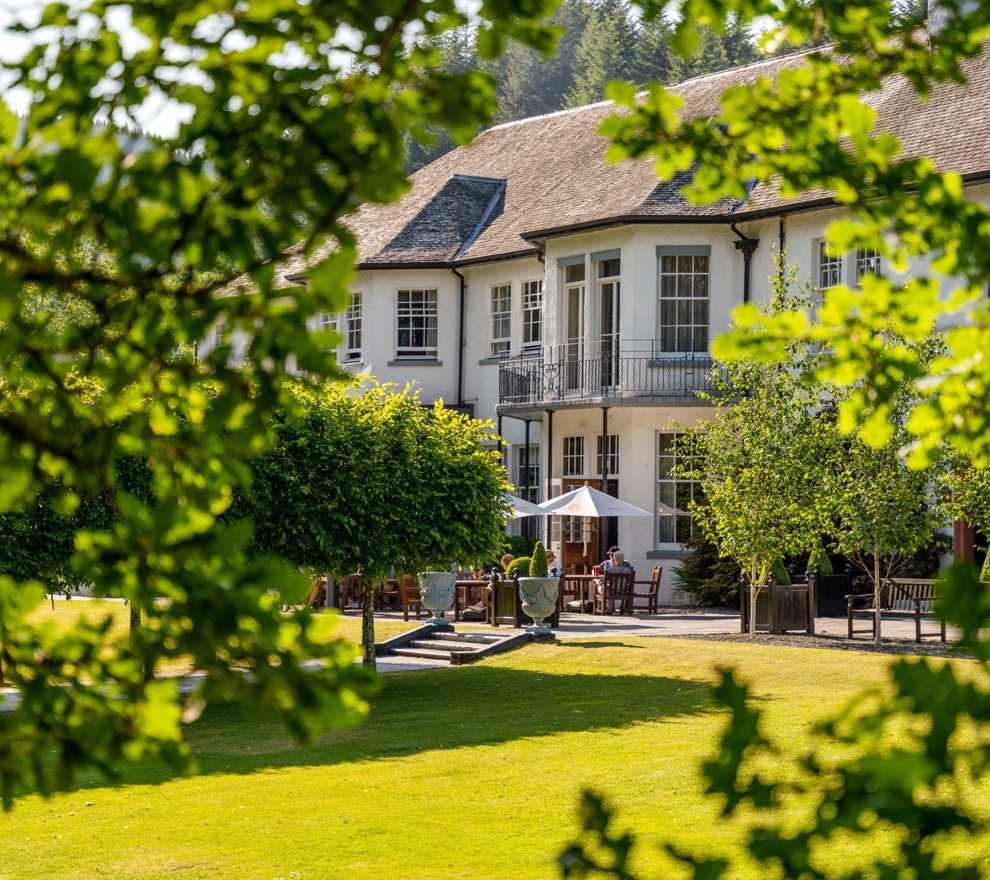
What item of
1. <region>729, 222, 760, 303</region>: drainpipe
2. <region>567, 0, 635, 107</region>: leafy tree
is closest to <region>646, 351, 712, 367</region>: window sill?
<region>729, 222, 760, 303</region>: drainpipe

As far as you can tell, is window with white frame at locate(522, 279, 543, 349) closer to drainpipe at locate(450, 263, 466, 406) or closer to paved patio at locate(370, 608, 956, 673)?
drainpipe at locate(450, 263, 466, 406)

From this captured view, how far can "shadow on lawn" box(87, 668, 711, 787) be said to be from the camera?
1521 cm

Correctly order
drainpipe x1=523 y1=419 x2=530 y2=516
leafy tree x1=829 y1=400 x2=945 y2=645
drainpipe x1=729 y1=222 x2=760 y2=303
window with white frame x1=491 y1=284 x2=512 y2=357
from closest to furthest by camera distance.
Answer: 1. leafy tree x1=829 y1=400 x2=945 y2=645
2. drainpipe x1=729 y1=222 x2=760 y2=303
3. drainpipe x1=523 y1=419 x2=530 y2=516
4. window with white frame x1=491 y1=284 x2=512 y2=357

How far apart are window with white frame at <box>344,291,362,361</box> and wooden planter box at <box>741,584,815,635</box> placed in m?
15.6

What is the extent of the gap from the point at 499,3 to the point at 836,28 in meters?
1.00

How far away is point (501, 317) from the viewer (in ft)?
116

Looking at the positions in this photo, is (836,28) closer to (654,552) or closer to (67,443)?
(67,443)

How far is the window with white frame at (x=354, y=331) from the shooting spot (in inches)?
1449

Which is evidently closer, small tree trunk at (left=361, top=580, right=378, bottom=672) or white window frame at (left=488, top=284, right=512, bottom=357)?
small tree trunk at (left=361, top=580, right=378, bottom=672)

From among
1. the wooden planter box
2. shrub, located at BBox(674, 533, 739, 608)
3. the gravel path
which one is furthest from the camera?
A: shrub, located at BBox(674, 533, 739, 608)

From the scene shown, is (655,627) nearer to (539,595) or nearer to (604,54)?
(539,595)

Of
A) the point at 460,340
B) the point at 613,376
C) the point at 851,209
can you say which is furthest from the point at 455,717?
the point at 460,340

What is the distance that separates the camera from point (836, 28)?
124 inches

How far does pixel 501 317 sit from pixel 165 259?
3312cm
